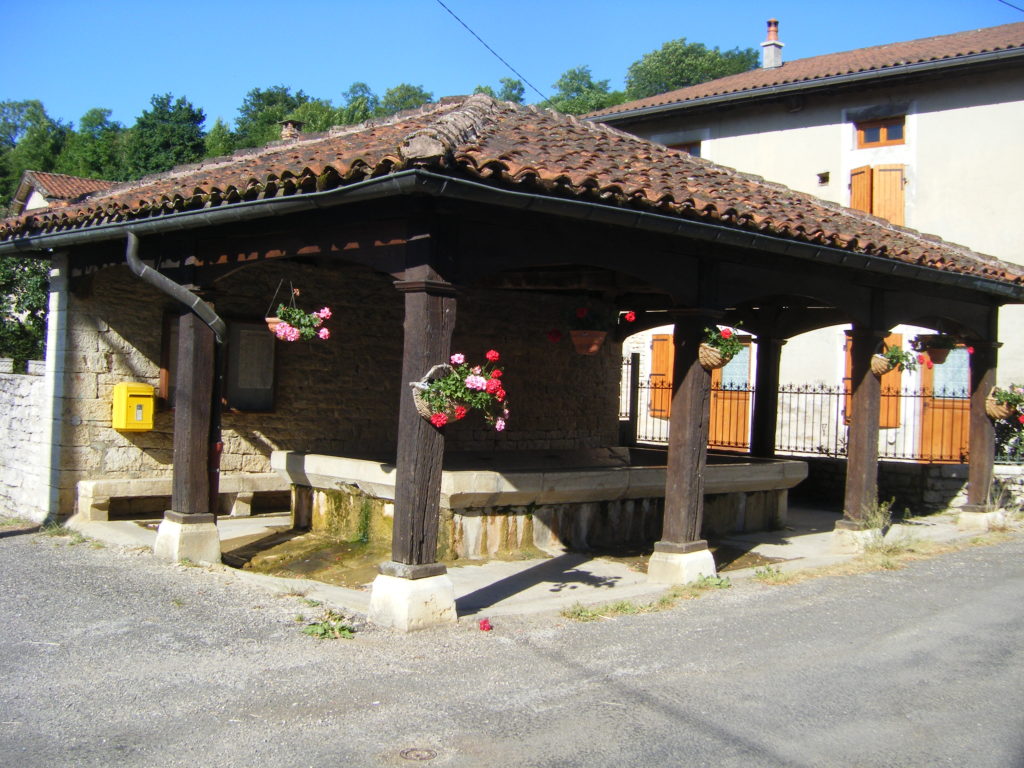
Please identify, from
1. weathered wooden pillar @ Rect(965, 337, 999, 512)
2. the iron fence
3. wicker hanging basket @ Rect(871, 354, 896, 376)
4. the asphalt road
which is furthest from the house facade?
the asphalt road

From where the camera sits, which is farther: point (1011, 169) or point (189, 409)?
point (1011, 169)

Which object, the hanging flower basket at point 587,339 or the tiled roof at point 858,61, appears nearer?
the hanging flower basket at point 587,339

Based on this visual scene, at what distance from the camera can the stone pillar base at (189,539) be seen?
706cm

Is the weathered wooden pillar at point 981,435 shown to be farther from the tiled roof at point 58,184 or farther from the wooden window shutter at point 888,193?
the tiled roof at point 58,184

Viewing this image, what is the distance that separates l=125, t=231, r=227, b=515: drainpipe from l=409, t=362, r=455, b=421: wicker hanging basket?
238 cm

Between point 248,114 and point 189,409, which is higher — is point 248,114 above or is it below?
above

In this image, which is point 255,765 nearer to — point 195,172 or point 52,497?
point 52,497

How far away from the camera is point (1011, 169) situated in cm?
1577

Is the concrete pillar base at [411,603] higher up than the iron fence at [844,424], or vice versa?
the iron fence at [844,424]

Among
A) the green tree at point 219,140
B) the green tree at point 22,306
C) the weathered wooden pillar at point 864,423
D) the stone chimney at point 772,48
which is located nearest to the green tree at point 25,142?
the green tree at point 219,140

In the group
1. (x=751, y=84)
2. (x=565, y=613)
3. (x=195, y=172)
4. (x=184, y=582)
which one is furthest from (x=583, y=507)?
(x=751, y=84)

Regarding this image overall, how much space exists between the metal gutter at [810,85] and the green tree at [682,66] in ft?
98.8

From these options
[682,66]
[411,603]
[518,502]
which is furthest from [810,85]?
[682,66]

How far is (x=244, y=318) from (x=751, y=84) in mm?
13211
